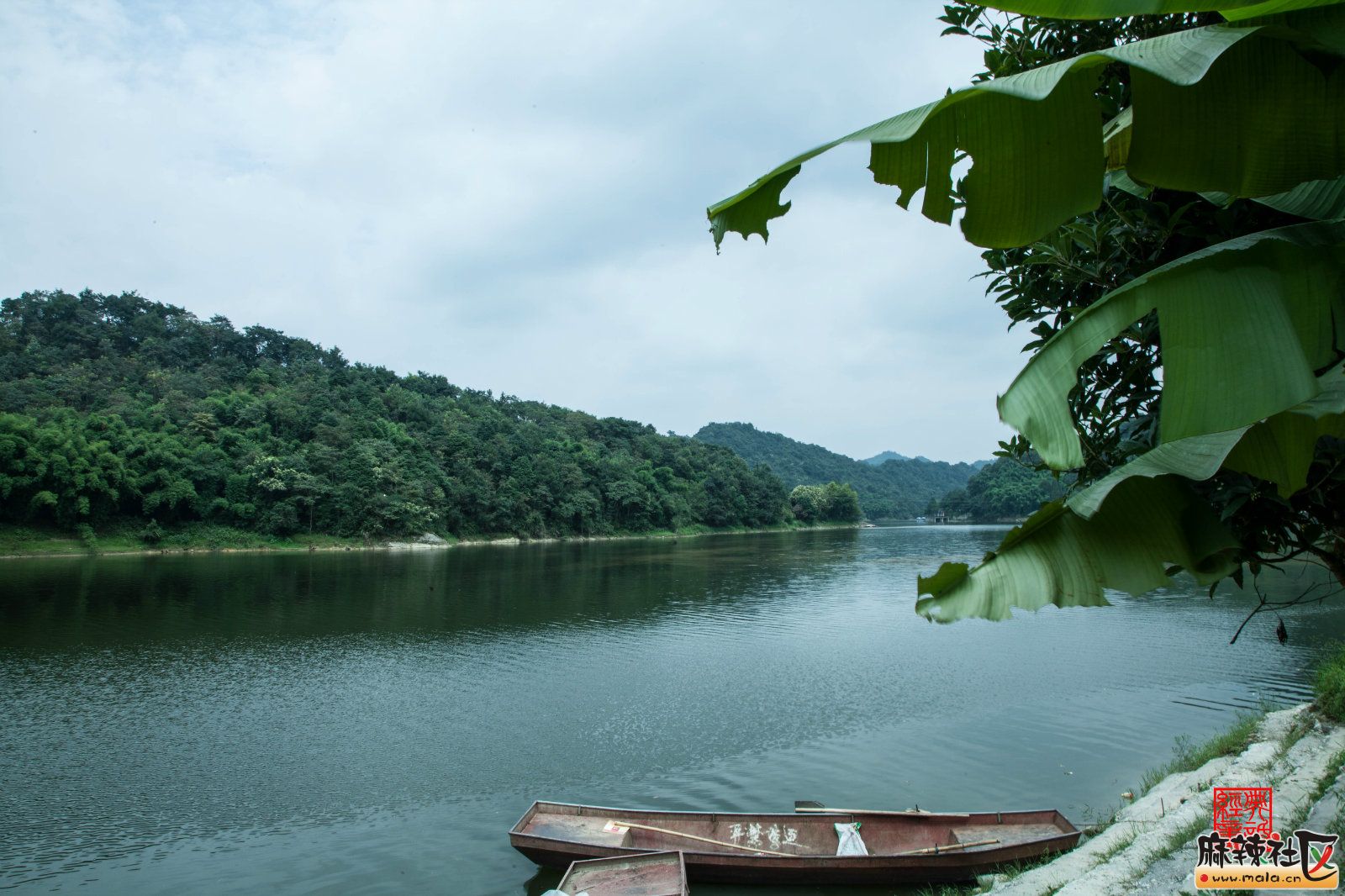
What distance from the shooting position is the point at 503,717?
615 inches

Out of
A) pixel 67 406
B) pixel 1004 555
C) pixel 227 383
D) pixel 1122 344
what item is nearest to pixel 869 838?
pixel 1122 344

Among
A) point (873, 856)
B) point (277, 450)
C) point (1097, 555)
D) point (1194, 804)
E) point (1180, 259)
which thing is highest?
point (277, 450)

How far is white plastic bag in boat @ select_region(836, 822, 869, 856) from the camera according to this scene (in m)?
8.67

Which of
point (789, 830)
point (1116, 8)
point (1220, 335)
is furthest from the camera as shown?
point (789, 830)

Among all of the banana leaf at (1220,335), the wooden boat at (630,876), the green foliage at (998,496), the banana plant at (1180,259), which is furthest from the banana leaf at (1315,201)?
the green foliage at (998,496)

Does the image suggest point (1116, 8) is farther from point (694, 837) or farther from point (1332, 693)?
point (1332, 693)

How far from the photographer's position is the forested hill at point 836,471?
516ft

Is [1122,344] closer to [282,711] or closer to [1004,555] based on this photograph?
[1004,555]

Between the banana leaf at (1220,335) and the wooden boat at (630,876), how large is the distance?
743 centimetres

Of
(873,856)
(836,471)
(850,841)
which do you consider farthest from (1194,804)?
(836,471)

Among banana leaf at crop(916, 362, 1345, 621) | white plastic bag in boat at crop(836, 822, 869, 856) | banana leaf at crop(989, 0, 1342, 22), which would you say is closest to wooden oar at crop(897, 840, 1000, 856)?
white plastic bag in boat at crop(836, 822, 869, 856)

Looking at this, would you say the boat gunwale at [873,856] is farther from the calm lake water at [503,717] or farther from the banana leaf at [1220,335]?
the banana leaf at [1220,335]

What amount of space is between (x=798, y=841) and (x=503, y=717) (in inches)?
326

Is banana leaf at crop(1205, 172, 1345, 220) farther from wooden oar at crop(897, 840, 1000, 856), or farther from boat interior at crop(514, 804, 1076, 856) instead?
boat interior at crop(514, 804, 1076, 856)
